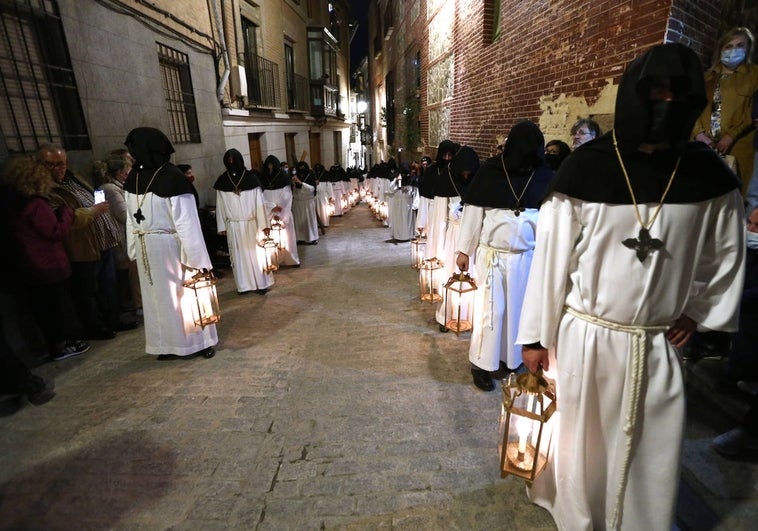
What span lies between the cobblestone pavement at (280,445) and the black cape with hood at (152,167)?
1.86 metres

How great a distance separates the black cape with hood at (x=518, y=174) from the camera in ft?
10.1

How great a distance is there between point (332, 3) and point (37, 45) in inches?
997

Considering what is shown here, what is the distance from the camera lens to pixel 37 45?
186 inches

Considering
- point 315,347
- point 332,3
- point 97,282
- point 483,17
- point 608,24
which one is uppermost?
point 332,3

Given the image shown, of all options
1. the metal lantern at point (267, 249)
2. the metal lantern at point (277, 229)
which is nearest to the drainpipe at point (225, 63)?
the metal lantern at point (277, 229)

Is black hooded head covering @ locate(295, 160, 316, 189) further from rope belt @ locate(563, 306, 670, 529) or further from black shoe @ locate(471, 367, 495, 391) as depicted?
rope belt @ locate(563, 306, 670, 529)

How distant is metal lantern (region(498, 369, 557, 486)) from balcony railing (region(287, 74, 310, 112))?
1663 centimetres

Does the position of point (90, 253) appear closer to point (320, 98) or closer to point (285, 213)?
point (285, 213)

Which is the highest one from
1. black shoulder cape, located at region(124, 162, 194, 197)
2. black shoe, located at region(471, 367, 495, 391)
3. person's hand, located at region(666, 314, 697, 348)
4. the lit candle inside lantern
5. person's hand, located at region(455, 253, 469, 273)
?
black shoulder cape, located at region(124, 162, 194, 197)

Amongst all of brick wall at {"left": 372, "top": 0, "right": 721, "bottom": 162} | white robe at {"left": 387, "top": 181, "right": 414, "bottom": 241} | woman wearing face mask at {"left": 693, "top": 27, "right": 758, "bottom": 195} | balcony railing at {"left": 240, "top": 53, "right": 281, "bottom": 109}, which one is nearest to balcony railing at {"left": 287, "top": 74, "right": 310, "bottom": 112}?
balcony railing at {"left": 240, "top": 53, "right": 281, "bottom": 109}

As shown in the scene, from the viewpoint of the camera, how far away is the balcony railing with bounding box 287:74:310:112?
16.6 m

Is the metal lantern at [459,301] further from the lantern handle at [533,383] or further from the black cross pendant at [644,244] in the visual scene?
the black cross pendant at [644,244]

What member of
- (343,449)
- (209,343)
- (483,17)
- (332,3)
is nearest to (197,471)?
(343,449)

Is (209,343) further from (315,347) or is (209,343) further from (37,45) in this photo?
(37,45)
